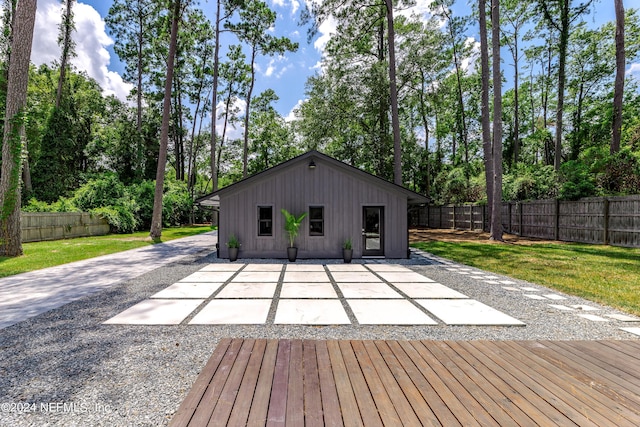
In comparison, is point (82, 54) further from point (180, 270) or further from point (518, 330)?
point (518, 330)

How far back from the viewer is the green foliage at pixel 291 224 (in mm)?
8562

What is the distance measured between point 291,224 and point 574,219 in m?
11.6

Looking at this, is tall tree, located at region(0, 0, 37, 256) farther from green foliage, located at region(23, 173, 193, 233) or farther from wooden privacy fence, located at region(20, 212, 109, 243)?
green foliage, located at region(23, 173, 193, 233)

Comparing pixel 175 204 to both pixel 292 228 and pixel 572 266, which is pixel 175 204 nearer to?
pixel 292 228

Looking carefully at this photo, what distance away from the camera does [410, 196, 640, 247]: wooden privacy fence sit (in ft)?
30.8

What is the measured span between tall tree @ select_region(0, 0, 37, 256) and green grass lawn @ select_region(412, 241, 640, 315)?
1302 centimetres

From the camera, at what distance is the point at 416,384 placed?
2.11 m

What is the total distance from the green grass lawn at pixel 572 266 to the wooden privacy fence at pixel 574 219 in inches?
23.3

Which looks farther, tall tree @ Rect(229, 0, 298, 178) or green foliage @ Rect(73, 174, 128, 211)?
tall tree @ Rect(229, 0, 298, 178)

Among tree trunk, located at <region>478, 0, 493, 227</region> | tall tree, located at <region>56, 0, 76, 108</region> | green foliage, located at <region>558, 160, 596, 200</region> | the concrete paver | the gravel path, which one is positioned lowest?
the concrete paver

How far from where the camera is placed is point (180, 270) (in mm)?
6906

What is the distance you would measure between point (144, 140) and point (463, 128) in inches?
1077

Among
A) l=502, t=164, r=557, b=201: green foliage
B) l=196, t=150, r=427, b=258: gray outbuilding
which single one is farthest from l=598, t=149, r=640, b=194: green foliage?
l=196, t=150, r=427, b=258: gray outbuilding

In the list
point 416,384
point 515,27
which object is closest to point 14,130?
point 416,384
